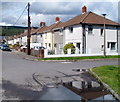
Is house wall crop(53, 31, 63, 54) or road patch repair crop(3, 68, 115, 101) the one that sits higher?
house wall crop(53, 31, 63, 54)

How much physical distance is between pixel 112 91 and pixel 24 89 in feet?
11.4

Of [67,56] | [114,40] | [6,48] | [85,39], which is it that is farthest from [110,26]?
[6,48]

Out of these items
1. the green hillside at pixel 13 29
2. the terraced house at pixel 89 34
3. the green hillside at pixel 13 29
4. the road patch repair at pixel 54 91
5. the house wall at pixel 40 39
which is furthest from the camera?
the green hillside at pixel 13 29

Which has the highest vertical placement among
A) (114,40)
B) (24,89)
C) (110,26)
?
(110,26)

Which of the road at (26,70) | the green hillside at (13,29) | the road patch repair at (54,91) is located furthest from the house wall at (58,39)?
the road patch repair at (54,91)

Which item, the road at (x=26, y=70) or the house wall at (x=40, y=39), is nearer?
the road at (x=26, y=70)

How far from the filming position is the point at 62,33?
33375 mm

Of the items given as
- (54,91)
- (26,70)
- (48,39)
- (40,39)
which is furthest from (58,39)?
(54,91)

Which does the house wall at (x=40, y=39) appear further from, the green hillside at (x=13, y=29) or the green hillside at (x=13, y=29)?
the green hillside at (x=13, y=29)

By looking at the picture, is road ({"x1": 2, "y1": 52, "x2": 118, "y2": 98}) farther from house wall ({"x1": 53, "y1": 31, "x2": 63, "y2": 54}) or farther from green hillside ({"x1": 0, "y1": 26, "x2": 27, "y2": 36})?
green hillside ({"x1": 0, "y1": 26, "x2": 27, "y2": 36})

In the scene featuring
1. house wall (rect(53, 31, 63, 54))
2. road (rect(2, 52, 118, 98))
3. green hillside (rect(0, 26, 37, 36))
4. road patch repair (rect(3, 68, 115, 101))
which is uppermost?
green hillside (rect(0, 26, 37, 36))

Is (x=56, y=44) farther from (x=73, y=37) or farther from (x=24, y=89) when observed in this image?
(x=24, y=89)

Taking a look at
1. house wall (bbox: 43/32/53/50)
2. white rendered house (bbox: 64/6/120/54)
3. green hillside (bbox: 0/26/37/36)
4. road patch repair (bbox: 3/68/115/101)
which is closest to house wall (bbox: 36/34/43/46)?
house wall (bbox: 43/32/53/50)

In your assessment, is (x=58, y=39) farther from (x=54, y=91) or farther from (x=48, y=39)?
(x=54, y=91)
